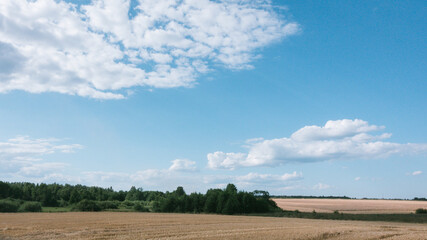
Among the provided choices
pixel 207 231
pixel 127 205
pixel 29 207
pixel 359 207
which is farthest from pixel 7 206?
pixel 359 207

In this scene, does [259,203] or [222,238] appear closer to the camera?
[222,238]

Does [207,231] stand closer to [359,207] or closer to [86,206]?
[86,206]

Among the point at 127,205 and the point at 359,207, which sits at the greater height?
the point at 127,205

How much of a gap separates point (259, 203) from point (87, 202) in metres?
53.1

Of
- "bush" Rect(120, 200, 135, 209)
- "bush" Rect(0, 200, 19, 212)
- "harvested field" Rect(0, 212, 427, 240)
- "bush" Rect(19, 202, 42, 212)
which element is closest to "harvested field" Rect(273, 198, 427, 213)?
"harvested field" Rect(0, 212, 427, 240)

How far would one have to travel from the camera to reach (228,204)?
97812mm

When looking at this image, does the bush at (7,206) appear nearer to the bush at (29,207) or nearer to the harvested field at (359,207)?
the bush at (29,207)

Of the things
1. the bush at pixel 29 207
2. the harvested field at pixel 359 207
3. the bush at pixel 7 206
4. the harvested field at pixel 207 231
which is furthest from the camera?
the bush at pixel 29 207

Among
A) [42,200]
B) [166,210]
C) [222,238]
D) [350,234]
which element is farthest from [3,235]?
[42,200]

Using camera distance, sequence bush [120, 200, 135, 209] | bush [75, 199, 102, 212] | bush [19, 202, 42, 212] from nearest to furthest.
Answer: bush [19, 202, 42, 212] < bush [75, 199, 102, 212] < bush [120, 200, 135, 209]

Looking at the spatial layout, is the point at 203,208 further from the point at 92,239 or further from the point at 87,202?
the point at 92,239

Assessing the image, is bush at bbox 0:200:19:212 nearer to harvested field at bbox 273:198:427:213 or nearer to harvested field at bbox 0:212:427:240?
harvested field at bbox 0:212:427:240

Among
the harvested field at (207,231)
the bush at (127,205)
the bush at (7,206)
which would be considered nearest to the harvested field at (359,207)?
the harvested field at (207,231)

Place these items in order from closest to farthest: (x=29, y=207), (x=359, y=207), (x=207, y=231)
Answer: (x=207, y=231)
(x=29, y=207)
(x=359, y=207)
